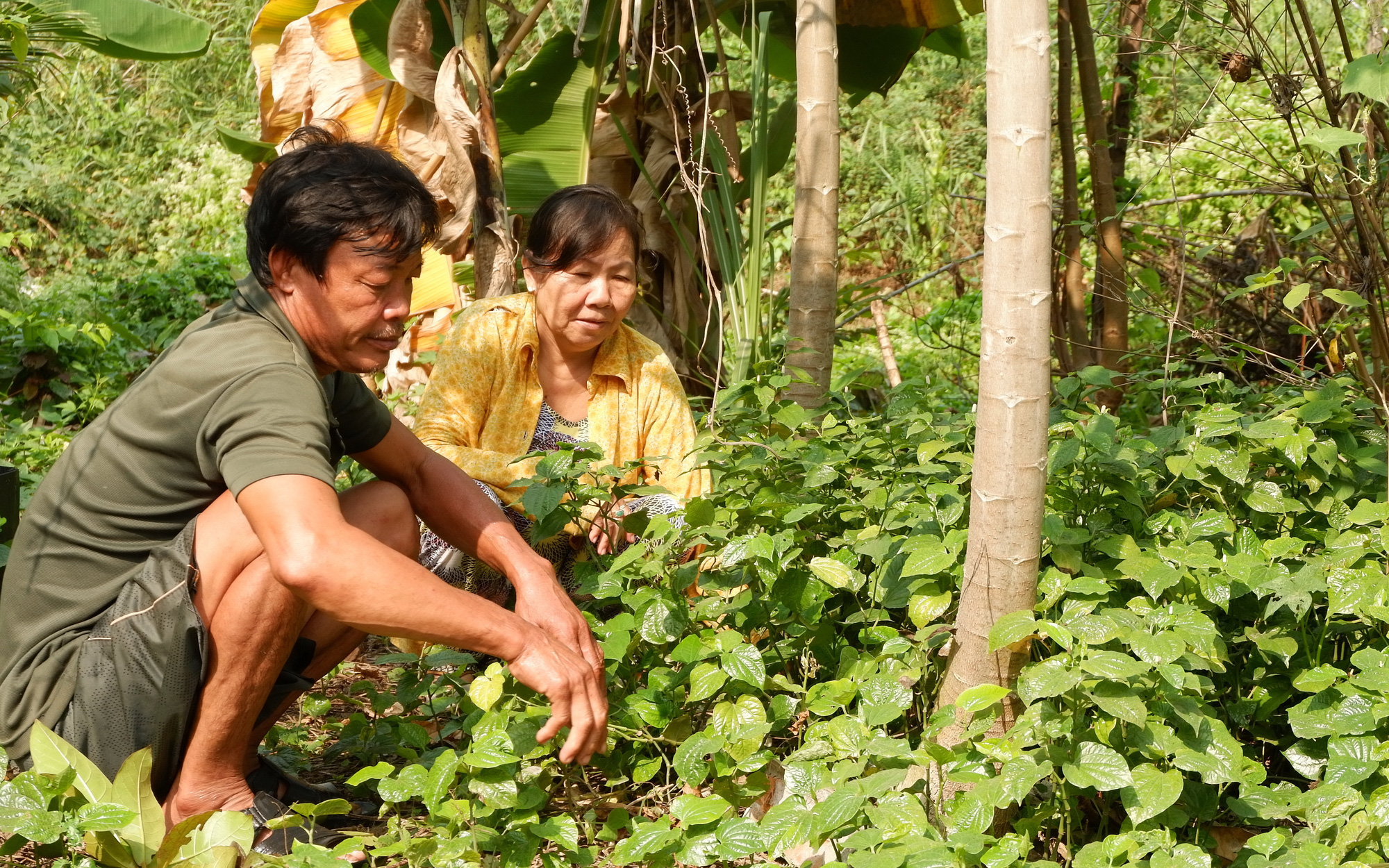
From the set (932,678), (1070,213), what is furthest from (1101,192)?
(932,678)

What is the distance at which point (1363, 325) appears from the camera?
4.60 meters

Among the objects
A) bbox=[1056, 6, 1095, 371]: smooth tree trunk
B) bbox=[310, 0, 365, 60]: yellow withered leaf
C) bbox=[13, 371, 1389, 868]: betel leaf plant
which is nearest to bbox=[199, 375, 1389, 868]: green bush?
bbox=[13, 371, 1389, 868]: betel leaf plant

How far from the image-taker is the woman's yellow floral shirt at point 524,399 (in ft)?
9.44

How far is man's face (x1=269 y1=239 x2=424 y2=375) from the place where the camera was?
1.99 m

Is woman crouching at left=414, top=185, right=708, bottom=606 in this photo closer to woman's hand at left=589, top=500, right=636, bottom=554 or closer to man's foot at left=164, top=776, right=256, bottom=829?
woman's hand at left=589, top=500, right=636, bottom=554

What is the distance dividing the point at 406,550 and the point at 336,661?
0.29 meters

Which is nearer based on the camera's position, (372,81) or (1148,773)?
(1148,773)

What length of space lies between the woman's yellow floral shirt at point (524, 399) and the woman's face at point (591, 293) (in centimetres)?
12

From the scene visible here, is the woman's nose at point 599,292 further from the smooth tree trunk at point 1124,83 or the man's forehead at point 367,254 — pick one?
the smooth tree trunk at point 1124,83

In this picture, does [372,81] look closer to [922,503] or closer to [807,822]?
[922,503]

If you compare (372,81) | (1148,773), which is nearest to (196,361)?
(1148,773)

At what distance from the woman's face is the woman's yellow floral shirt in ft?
0.39

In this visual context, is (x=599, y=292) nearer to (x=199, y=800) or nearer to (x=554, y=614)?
(x=554, y=614)

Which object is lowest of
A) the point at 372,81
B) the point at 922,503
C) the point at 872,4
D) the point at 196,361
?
the point at 922,503
